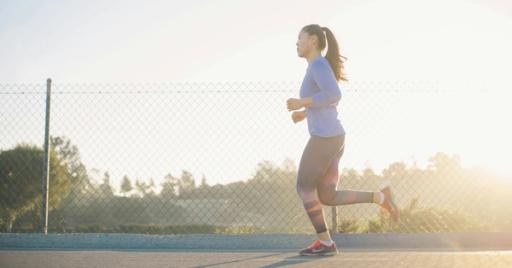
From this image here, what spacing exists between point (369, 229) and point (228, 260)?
143 inches

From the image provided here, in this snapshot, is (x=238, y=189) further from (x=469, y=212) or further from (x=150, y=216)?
(x=469, y=212)

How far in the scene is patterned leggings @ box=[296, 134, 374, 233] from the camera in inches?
140

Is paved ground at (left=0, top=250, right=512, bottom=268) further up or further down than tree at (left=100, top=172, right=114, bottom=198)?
further down

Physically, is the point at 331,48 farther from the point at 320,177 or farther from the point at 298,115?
the point at 320,177

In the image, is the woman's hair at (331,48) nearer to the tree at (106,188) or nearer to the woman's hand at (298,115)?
the woman's hand at (298,115)

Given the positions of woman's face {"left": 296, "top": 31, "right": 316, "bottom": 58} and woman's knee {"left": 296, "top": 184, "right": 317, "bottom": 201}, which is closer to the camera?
woman's knee {"left": 296, "top": 184, "right": 317, "bottom": 201}

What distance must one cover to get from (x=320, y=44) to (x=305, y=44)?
116 mm

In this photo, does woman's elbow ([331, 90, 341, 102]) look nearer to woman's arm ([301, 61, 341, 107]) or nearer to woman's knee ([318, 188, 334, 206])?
woman's arm ([301, 61, 341, 107])

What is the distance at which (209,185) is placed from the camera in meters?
6.62

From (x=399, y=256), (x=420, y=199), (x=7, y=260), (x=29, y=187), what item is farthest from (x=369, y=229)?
(x=29, y=187)

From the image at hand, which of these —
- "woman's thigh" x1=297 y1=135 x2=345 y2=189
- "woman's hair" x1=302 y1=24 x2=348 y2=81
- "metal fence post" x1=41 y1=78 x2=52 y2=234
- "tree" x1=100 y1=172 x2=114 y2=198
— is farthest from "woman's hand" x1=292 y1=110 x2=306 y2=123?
"tree" x1=100 y1=172 x2=114 y2=198

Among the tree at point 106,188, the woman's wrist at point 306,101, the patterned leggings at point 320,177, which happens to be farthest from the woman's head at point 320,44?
the tree at point 106,188

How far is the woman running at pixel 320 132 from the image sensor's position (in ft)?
11.7

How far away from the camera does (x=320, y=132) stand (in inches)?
141
